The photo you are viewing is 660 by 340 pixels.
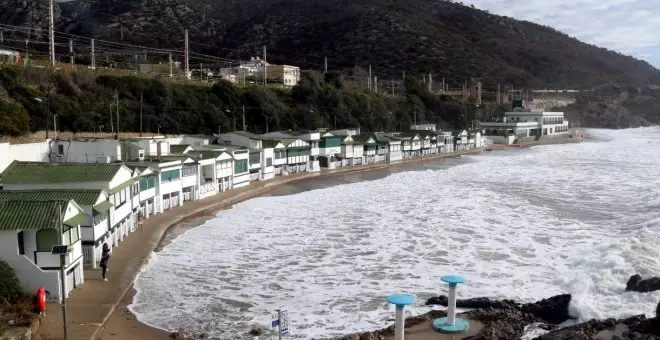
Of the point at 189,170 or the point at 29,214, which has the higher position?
the point at 29,214

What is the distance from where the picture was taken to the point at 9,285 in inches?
415

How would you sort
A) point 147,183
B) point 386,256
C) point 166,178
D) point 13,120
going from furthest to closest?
1. point 13,120
2. point 166,178
3. point 147,183
4. point 386,256

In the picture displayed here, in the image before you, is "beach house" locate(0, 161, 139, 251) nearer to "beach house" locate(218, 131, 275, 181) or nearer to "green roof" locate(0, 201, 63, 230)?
"green roof" locate(0, 201, 63, 230)

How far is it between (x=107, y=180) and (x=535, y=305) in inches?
445

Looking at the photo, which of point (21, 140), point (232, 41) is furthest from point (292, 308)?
point (232, 41)

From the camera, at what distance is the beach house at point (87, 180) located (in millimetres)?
15203

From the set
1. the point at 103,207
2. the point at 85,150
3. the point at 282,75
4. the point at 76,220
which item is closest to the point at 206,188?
the point at 85,150

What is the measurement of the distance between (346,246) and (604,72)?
171009 mm

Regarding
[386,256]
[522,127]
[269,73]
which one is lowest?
[386,256]

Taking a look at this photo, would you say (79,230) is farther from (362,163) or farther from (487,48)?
(487,48)

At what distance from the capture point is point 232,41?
11419 cm

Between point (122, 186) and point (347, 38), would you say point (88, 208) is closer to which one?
point (122, 186)

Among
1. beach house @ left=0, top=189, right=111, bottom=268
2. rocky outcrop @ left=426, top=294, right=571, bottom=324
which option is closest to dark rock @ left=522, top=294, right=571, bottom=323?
rocky outcrop @ left=426, top=294, right=571, bottom=324

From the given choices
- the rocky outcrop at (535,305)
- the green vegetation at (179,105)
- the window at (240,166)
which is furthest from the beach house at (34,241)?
the green vegetation at (179,105)
